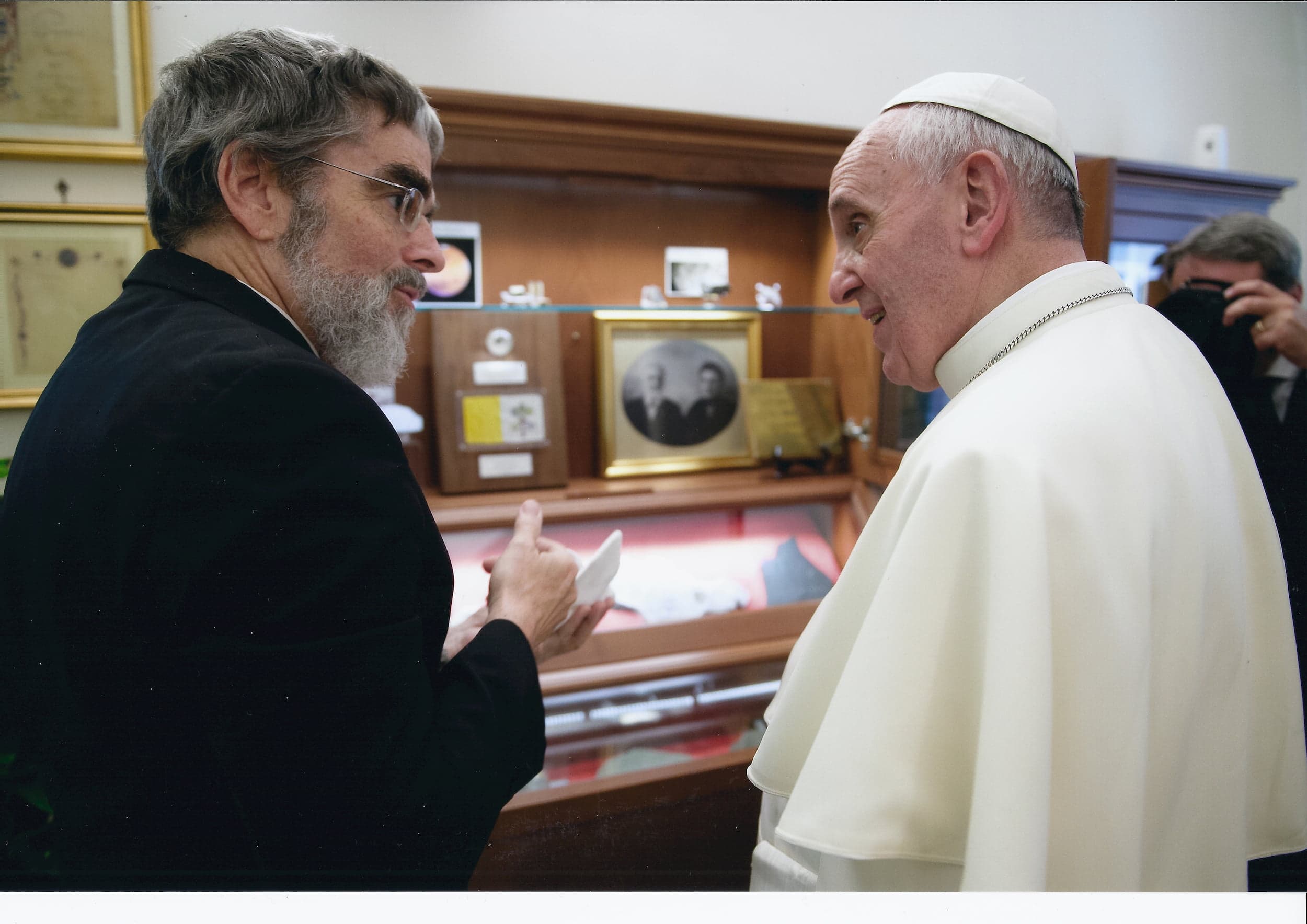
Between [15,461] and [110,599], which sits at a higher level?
[15,461]

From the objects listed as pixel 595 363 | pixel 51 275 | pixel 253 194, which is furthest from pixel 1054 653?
pixel 51 275

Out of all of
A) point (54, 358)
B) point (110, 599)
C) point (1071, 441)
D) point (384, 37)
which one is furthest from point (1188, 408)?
point (54, 358)

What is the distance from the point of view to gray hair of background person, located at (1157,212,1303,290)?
164 cm

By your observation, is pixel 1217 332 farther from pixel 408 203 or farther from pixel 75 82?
pixel 75 82

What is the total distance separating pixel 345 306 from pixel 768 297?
5.01ft

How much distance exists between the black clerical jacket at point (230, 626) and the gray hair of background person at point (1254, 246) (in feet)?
6.34

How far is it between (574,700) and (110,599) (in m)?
1.34

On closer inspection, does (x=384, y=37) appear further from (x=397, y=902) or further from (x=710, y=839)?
(x=710, y=839)

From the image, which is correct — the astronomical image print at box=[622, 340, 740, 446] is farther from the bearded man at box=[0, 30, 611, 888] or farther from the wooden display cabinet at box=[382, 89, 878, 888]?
the bearded man at box=[0, 30, 611, 888]

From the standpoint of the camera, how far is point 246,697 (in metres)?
0.77

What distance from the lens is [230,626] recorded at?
78 centimetres

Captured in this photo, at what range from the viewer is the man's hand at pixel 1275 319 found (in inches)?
52.7

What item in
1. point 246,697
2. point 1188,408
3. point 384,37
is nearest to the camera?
point 246,697

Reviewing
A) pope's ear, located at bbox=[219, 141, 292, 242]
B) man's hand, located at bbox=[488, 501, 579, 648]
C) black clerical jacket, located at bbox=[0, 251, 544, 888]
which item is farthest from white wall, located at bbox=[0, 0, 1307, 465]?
man's hand, located at bbox=[488, 501, 579, 648]
